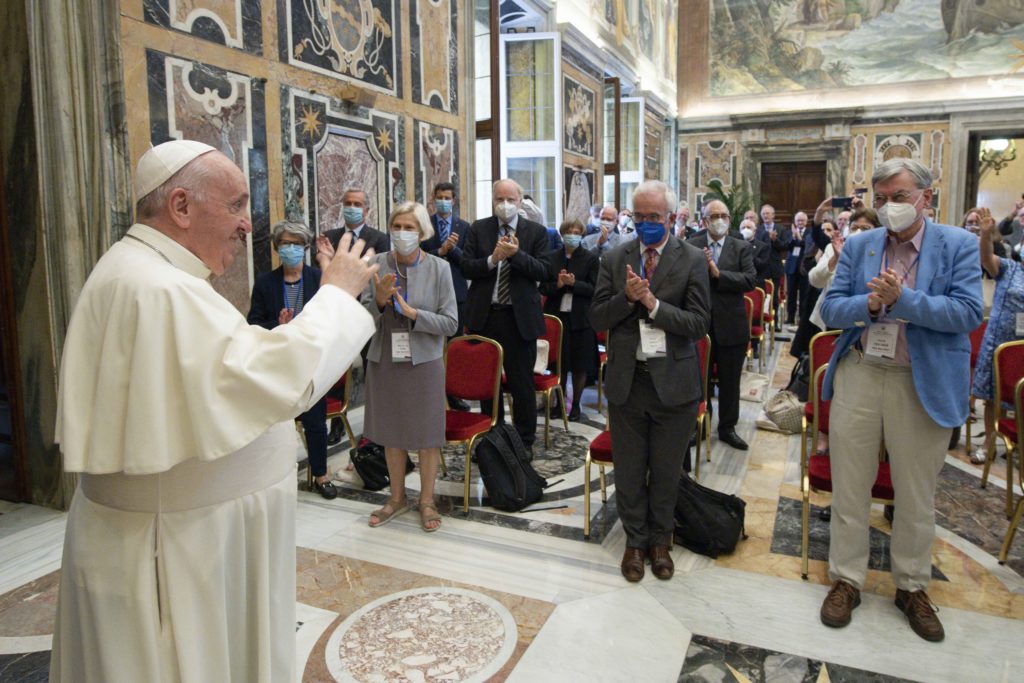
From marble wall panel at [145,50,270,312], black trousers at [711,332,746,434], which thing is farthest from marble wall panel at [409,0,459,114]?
black trousers at [711,332,746,434]

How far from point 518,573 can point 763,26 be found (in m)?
19.4

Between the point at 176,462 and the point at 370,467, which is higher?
the point at 176,462

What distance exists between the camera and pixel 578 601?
317cm

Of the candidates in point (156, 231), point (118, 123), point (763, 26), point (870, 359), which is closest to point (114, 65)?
point (118, 123)

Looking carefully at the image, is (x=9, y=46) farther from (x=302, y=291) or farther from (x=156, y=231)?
(x=156, y=231)

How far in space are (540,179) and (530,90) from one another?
4.33 ft

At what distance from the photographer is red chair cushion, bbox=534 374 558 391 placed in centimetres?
541

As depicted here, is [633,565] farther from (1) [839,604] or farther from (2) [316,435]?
(2) [316,435]

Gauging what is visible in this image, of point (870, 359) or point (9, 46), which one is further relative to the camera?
point (9, 46)

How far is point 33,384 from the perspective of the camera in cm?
412

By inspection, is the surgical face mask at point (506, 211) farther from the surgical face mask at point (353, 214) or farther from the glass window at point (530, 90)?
the glass window at point (530, 90)

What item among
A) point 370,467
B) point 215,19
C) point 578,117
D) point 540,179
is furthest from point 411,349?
point 578,117

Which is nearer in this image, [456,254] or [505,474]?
[505,474]

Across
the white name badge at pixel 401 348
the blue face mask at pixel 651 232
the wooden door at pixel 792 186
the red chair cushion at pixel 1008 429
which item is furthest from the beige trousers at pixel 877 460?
the wooden door at pixel 792 186
